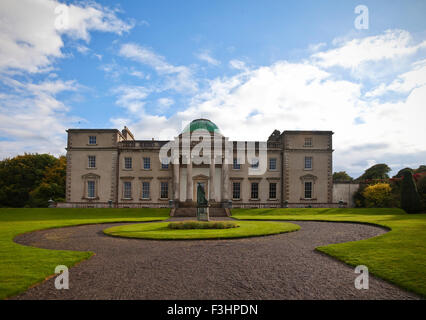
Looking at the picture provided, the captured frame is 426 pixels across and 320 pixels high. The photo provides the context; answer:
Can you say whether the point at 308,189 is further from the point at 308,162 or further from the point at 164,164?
the point at 164,164

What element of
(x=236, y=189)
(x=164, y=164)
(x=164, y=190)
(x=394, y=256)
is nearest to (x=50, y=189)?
(x=164, y=190)

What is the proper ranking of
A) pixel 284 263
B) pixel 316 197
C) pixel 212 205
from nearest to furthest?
pixel 284 263 < pixel 212 205 < pixel 316 197

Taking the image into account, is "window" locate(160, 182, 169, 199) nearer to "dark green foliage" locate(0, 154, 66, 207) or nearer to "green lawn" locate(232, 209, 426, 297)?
"dark green foliage" locate(0, 154, 66, 207)

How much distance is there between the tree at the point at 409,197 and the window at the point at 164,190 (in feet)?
95.6

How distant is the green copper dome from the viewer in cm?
4262

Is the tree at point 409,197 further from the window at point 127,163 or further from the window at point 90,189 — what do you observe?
the window at point 90,189

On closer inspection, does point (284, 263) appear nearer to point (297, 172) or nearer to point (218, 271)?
point (218, 271)

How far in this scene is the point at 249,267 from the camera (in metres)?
8.27

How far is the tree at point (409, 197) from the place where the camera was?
30.1 metres

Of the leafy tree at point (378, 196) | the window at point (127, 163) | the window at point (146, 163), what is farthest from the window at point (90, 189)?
the leafy tree at point (378, 196)

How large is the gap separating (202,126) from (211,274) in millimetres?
36122

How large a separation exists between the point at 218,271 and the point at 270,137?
4208 cm

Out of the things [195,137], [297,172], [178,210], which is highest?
[195,137]

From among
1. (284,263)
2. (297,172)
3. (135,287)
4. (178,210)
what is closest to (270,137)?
(297,172)
